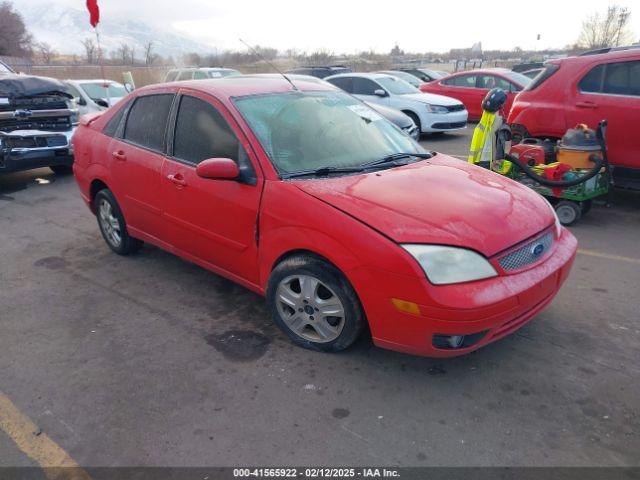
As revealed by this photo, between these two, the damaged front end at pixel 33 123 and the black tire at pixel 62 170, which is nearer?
the damaged front end at pixel 33 123

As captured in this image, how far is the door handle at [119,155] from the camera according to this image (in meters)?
4.25

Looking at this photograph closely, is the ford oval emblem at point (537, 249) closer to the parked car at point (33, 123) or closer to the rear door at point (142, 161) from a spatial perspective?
the rear door at point (142, 161)

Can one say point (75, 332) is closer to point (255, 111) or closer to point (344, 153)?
point (255, 111)

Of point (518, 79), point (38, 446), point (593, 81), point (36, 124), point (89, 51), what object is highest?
point (89, 51)

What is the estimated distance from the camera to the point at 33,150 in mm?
7738

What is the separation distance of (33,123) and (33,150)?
22.3 inches

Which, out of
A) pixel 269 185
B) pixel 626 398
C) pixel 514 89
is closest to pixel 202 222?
pixel 269 185

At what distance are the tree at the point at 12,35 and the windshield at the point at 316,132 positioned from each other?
165ft

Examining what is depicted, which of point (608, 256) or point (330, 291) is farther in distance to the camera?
point (608, 256)

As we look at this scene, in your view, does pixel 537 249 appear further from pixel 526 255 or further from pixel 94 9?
pixel 94 9

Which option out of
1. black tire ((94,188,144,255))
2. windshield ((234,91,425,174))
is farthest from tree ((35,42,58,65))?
windshield ((234,91,425,174))

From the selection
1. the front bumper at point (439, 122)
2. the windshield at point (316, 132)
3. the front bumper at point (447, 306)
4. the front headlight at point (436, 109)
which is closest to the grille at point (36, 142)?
the windshield at point (316, 132)

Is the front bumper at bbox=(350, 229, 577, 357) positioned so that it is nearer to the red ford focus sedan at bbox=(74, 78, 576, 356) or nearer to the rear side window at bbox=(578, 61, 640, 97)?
the red ford focus sedan at bbox=(74, 78, 576, 356)

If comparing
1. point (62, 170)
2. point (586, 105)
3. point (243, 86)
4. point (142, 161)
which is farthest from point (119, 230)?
point (586, 105)
